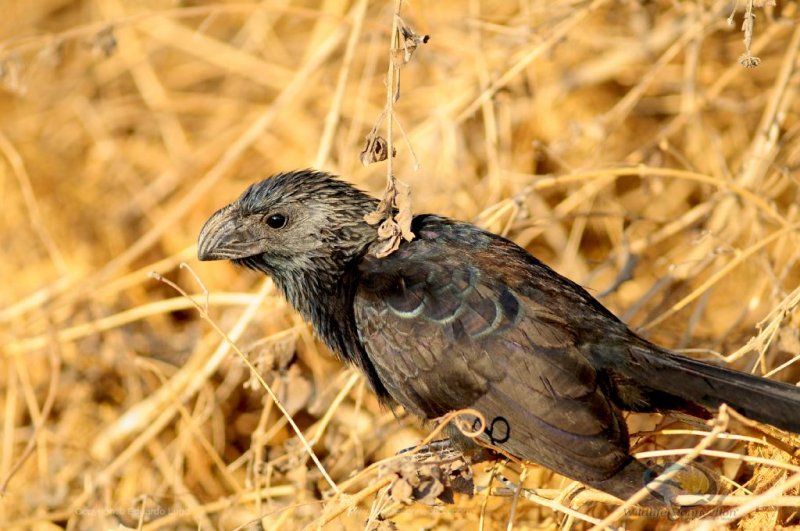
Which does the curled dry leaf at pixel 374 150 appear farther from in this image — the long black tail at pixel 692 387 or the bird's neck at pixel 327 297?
the long black tail at pixel 692 387

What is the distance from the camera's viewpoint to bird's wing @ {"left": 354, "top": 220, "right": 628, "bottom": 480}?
281cm

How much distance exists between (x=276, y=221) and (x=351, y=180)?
4.49ft

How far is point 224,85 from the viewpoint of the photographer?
702 centimetres

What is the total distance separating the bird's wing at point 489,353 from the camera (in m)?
2.81

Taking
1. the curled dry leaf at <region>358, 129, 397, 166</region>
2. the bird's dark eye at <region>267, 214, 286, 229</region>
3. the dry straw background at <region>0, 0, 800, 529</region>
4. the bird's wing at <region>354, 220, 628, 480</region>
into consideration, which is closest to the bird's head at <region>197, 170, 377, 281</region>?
the bird's dark eye at <region>267, 214, 286, 229</region>

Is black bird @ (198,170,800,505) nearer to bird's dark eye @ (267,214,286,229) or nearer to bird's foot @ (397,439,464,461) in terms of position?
bird's dark eye @ (267,214,286,229)

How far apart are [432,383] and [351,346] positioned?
0.44 meters

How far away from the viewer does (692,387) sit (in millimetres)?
2783

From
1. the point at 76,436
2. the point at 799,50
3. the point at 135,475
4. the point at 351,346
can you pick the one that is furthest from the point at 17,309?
the point at 799,50

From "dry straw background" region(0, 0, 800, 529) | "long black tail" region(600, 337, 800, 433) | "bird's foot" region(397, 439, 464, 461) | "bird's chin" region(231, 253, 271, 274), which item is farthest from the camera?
"bird's chin" region(231, 253, 271, 274)

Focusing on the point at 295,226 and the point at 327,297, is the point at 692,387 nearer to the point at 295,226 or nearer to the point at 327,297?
the point at 327,297

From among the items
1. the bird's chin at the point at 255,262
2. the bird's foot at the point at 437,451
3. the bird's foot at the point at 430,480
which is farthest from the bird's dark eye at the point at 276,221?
the bird's foot at the point at 430,480

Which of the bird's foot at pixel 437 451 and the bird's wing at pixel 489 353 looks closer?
the bird's wing at pixel 489 353

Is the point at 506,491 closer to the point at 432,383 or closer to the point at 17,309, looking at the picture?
the point at 432,383
